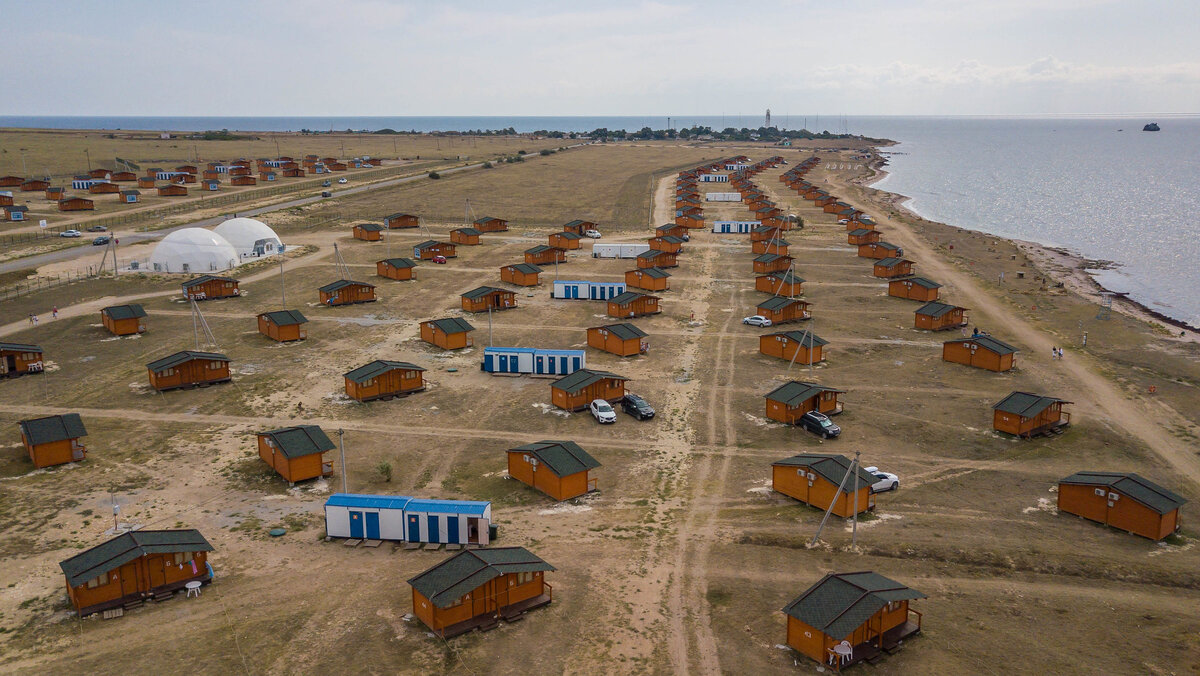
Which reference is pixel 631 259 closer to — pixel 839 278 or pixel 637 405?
pixel 839 278

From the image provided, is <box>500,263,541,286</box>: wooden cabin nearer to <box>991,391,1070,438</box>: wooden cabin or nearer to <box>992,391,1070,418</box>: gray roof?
<box>991,391,1070,438</box>: wooden cabin

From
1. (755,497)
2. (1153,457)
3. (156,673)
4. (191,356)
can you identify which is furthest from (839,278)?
(156,673)

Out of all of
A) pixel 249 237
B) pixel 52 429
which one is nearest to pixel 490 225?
Result: pixel 249 237

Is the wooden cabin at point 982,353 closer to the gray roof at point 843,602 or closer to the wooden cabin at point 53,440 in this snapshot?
the gray roof at point 843,602

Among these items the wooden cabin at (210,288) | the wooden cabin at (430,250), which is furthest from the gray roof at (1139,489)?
the wooden cabin at (430,250)

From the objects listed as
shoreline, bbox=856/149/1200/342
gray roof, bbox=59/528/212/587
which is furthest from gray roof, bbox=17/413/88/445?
shoreline, bbox=856/149/1200/342
